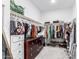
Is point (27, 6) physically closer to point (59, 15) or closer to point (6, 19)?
point (6, 19)

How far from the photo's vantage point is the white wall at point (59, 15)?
684 centimetres

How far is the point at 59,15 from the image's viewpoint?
7.00 m

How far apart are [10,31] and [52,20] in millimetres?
4984

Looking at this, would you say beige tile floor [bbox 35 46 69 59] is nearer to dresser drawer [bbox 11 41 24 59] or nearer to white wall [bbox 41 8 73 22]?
dresser drawer [bbox 11 41 24 59]

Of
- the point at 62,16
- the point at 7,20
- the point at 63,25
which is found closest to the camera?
the point at 7,20

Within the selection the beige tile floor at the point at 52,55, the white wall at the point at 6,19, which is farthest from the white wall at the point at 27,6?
the beige tile floor at the point at 52,55

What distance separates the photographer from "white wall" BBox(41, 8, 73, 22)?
6.84m

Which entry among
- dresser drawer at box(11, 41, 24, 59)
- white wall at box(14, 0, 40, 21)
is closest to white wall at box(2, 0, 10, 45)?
dresser drawer at box(11, 41, 24, 59)

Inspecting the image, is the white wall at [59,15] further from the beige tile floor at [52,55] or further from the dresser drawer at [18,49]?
the dresser drawer at [18,49]

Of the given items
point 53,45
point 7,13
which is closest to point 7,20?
point 7,13

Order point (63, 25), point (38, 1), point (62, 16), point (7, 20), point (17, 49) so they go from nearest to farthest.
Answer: point (7, 20) < point (17, 49) < point (38, 1) < point (63, 25) < point (62, 16)

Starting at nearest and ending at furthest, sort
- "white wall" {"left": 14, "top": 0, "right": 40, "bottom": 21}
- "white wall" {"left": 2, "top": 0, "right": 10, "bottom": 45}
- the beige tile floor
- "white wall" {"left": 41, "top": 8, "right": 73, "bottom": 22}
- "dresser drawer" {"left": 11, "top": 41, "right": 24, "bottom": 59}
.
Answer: "white wall" {"left": 2, "top": 0, "right": 10, "bottom": 45}
"dresser drawer" {"left": 11, "top": 41, "right": 24, "bottom": 59}
"white wall" {"left": 14, "top": 0, "right": 40, "bottom": 21}
the beige tile floor
"white wall" {"left": 41, "top": 8, "right": 73, "bottom": 22}

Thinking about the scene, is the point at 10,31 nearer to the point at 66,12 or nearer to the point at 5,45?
the point at 5,45

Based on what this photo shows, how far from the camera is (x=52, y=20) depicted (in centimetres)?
717
